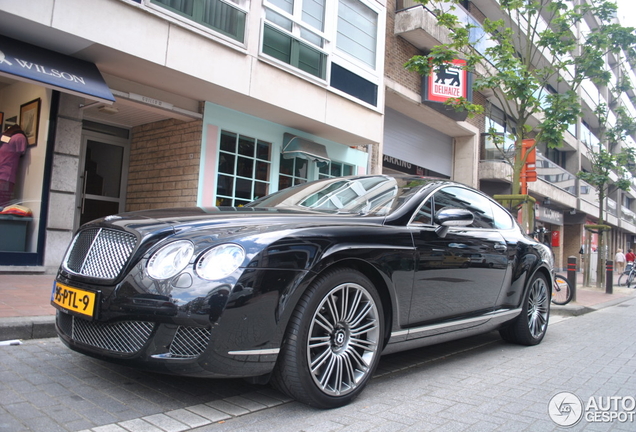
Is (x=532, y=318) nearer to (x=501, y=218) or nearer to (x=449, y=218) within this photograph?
(x=501, y=218)

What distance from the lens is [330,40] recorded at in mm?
11148

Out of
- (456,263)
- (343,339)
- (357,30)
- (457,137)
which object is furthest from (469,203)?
(457,137)

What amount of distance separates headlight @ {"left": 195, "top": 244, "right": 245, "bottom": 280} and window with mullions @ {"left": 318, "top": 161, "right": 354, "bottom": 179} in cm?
936

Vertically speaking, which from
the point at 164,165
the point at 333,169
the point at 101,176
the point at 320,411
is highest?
the point at 333,169

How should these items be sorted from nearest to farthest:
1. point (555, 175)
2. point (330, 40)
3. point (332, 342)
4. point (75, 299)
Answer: point (75, 299)
point (332, 342)
point (330, 40)
point (555, 175)

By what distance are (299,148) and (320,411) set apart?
8.42 meters

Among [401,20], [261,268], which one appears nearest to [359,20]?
[401,20]

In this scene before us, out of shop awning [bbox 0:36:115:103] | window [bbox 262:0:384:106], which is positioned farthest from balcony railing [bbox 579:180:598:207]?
shop awning [bbox 0:36:115:103]

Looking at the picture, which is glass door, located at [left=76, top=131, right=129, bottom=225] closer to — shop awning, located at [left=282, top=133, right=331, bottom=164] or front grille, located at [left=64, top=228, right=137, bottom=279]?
shop awning, located at [left=282, top=133, right=331, bottom=164]

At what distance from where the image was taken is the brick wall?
9.19 metres

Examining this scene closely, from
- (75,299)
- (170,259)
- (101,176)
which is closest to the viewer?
(170,259)

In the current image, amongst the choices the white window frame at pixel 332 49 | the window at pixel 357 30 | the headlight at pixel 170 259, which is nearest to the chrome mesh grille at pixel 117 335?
the headlight at pixel 170 259

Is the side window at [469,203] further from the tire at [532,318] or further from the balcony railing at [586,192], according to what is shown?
the balcony railing at [586,192]

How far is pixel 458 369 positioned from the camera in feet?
13.3
